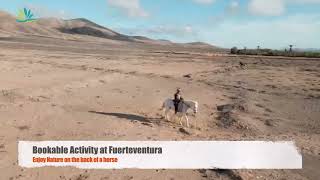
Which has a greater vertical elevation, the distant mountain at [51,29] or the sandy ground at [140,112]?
the distant mountain at [51,29]

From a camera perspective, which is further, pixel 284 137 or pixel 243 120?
pixel 243 120

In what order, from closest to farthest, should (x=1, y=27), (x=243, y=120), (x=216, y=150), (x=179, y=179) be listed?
(x=179, y=179) < (x=216, y=150) < (x=243, y=120) < (x=1, y=27)

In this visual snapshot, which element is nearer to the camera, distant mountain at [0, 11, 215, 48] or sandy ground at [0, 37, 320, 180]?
sandy ground at [0, 37, 320, 180]

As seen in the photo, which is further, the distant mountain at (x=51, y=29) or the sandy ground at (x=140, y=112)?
the distant mountain at (x=51, y=29)

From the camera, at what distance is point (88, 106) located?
63.8 feet

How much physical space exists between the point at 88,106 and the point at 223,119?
5895 millimetres

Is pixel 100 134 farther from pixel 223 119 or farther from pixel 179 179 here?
pixel 223 119

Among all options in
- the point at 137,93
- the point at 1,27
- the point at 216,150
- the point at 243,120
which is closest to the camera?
the point at 216,150

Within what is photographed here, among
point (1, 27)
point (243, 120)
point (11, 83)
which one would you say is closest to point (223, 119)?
point (243, 120)

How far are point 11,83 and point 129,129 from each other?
1253cm

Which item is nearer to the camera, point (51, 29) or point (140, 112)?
point (140, 112)

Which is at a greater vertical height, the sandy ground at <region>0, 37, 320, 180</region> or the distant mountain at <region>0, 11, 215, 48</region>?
the distant mountain at <region>0, 11, 215, 48</region>

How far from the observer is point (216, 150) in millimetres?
11016

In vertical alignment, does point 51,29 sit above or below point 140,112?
above
